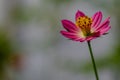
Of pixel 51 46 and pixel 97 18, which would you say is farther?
pixel 51 46

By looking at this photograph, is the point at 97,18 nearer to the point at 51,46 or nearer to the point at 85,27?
the point at 85,27

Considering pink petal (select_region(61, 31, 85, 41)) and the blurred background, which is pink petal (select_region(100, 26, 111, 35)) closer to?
pink petal (select_region(61, 31, 85, 41))

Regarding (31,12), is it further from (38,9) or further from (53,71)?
(53,71)

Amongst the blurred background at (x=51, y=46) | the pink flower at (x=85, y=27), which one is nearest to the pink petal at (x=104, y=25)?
the pink flower at (x=85, y=27)

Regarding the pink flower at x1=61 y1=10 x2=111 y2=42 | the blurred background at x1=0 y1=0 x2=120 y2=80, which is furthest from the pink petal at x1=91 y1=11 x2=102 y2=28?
the blurred background at x1=0 y1=0 x2=120 y2=80

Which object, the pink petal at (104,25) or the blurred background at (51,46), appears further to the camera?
the blurred background at (51,46)

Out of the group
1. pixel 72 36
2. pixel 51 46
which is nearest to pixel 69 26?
pixel 72 36

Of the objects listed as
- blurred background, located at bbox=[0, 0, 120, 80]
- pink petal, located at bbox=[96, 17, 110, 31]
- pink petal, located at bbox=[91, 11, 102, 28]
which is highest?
pink petal, located at bbox=[91, 11, 102, 28]

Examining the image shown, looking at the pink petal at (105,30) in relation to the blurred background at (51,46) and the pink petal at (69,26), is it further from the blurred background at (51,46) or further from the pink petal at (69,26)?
the blurred background at (51,46)

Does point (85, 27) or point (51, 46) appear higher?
point (85, 27)
